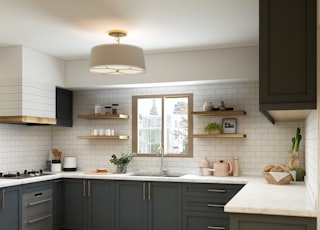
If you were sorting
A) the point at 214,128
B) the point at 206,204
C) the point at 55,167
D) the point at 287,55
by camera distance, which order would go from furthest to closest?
1. the point at 55,167
2. the point at 214,128
3. the point at 206,204
4. the point at 287,55

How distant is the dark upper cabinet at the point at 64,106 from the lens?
6199 mm

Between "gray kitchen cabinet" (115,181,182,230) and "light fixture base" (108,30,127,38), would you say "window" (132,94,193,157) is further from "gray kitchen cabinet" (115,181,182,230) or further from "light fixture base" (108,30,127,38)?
"light fixture base" (108,30,127,38)

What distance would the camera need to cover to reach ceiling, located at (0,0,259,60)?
3740 millimetres

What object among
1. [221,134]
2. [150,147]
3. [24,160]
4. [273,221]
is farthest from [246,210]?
[24,160]

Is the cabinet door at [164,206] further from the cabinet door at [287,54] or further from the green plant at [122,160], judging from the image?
the cabinet door at [287,54]

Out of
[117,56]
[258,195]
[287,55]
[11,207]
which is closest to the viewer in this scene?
[287,55]

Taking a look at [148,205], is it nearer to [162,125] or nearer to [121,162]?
[121,162]

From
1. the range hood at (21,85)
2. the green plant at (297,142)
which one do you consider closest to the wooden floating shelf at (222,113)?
the green plant at (297,142)

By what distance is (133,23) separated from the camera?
14.1 feet

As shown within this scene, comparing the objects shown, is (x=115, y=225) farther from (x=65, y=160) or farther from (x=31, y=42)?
(x=31, y=42)

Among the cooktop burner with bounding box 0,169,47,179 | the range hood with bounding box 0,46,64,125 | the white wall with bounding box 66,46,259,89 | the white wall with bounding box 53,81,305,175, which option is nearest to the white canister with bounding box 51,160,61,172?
the white wall with bounding box 53,81,305,175

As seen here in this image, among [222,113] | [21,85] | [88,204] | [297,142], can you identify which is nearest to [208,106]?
[222,113]

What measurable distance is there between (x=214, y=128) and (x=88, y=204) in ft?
6.56

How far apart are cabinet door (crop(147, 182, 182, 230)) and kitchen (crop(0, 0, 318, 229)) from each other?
70cm
